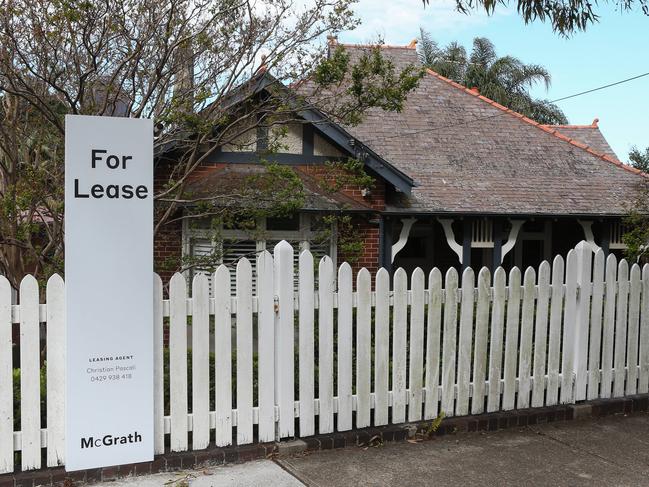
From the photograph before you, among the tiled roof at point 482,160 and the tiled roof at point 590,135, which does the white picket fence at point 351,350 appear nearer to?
the tiled roof at point 482,160

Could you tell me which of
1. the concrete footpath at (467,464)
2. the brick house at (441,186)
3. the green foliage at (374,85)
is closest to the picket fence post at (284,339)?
the concrete footpath at (467,464)

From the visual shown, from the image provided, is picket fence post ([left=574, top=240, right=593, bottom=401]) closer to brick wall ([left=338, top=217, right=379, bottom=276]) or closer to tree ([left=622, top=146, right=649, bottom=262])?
tree ([left=622, top=146, right=649, bottom=262])

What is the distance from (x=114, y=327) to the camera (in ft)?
13.2

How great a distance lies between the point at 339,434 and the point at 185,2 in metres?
4.15

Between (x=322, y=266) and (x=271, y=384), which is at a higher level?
(x=322, y=266)

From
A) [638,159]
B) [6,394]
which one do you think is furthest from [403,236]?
[638,159]

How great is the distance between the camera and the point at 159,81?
6312mm

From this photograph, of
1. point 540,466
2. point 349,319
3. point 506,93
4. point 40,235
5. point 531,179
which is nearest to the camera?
point 540,466

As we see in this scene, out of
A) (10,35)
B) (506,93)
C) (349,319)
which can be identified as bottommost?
(349,319)

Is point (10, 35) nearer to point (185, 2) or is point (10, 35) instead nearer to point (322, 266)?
point (185, 2)

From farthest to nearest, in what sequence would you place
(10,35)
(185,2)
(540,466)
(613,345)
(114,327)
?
(185,2), (613,345), (10,35), (540,466), (114,327)

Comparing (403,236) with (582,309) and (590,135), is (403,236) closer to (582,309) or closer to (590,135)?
(582,309)

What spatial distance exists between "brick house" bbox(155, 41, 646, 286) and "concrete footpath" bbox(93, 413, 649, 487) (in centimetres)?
328

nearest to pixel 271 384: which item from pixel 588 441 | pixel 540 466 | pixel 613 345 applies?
pixel 540 466
